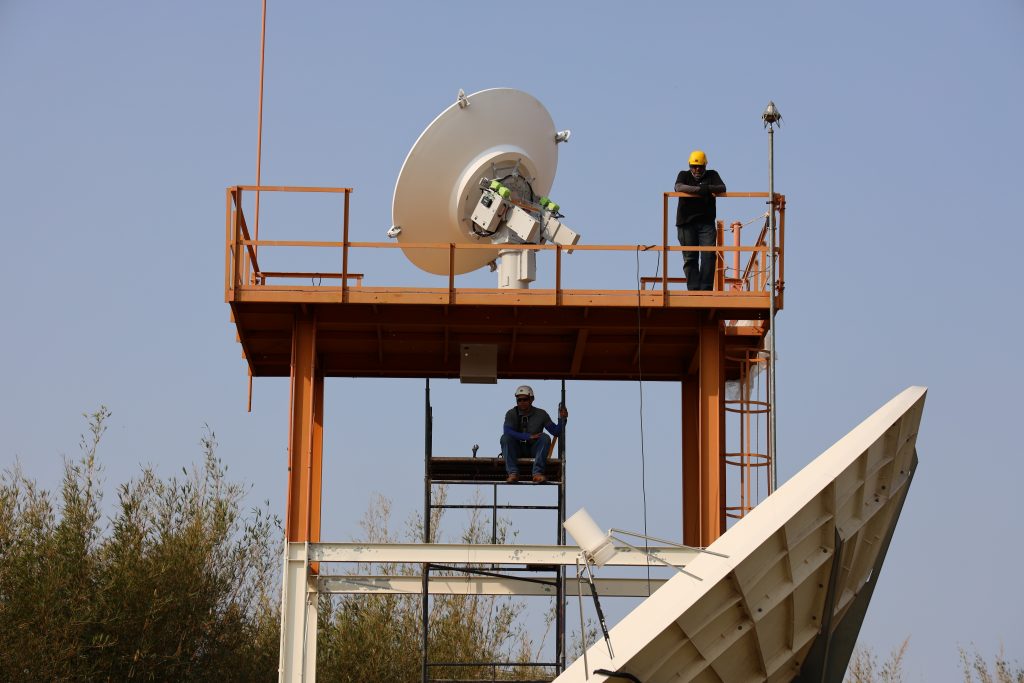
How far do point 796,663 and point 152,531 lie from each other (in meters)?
25.1

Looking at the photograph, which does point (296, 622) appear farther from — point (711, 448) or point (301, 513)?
point (711, 448)

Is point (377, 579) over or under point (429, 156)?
under

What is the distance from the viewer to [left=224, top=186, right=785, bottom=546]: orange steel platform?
83.0 feet

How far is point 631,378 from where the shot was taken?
94.8ft

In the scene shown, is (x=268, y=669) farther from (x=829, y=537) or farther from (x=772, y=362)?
(x=829, y=537)

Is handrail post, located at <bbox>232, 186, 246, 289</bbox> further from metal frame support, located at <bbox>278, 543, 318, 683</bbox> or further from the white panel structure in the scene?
the white panel structure

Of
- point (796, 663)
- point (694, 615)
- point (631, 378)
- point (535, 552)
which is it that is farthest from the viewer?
point (631, 378)

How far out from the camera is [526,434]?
26.2 metres

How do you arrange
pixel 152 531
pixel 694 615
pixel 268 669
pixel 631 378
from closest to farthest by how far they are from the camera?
pixel 694 615 < pixel 631 378 < pixel 152 531 < pixel 268 669

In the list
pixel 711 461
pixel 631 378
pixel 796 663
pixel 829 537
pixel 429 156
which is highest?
pixel 429 156

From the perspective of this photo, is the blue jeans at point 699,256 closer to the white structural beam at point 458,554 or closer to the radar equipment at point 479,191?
the radar equipment at point 479,191

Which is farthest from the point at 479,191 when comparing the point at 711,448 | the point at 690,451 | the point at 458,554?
the point at 458,554

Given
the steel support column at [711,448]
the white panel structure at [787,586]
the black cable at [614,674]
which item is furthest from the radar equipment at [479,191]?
the black cable at [614,674]

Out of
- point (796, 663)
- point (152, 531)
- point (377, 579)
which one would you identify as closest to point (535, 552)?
point (377, 579)
